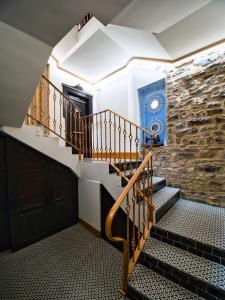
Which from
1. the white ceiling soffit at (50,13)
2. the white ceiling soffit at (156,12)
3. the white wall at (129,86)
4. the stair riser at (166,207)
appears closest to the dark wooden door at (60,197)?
the stair riser at (166,207)

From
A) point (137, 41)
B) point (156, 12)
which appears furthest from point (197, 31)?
point (137, 41)

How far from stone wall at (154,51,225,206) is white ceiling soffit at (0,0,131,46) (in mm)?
2185

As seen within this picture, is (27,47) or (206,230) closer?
(27,47)

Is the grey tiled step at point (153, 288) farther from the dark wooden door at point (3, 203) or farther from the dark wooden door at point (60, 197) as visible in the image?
the dark wooden door at point (3, 203)

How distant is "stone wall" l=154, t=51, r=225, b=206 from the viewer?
2.49 metres

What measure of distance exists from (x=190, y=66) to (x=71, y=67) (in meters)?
2.84

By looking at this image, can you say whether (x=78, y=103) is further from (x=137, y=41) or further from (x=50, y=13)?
(x=50, y=13)

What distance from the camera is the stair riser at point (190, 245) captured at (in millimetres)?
1493

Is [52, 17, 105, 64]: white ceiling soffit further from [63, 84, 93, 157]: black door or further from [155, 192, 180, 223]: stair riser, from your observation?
[155, 192, 180, 223]: stair riser

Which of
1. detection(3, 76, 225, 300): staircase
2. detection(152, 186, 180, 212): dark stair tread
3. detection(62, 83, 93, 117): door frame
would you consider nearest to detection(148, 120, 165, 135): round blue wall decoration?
detection(152, 186, 180, 212): dark stair tread

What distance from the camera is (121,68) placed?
3979 millimetres

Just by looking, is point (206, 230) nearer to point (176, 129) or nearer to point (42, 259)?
point (176, 129)

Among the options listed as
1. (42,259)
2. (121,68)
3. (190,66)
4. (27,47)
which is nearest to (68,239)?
(42,259)

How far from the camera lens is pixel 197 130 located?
2711 mm
